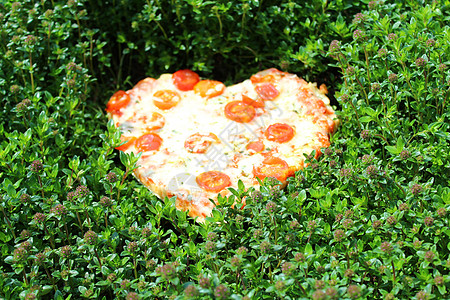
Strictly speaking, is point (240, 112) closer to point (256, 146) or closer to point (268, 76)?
point (256, 146)

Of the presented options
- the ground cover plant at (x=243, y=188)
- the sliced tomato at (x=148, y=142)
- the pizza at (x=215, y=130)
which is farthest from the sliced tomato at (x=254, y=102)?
the sliced tomato at (x=148, y=142)

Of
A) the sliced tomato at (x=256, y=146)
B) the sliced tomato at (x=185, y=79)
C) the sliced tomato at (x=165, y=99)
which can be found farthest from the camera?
the sliced tomato at (x=185, y=79)

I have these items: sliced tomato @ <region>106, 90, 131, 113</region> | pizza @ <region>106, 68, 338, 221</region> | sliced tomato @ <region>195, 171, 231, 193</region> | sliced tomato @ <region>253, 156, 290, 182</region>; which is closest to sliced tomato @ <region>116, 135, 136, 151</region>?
pizza @ <region>106, 68, 338, 221</region>

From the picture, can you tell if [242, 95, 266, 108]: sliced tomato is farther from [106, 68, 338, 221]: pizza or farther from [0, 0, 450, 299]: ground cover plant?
[0, 0, 450, 299]: ground cover plant

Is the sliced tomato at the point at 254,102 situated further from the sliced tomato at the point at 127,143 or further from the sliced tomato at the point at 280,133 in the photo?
the sliced tomato at the point at 127,143

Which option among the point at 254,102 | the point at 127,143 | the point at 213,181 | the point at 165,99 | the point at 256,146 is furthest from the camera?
the point at 165,99

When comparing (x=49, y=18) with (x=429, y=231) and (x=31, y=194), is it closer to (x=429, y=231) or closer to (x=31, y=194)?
(x=31, y=194)

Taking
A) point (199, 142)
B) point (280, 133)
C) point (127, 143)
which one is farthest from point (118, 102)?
point (280, 133)
